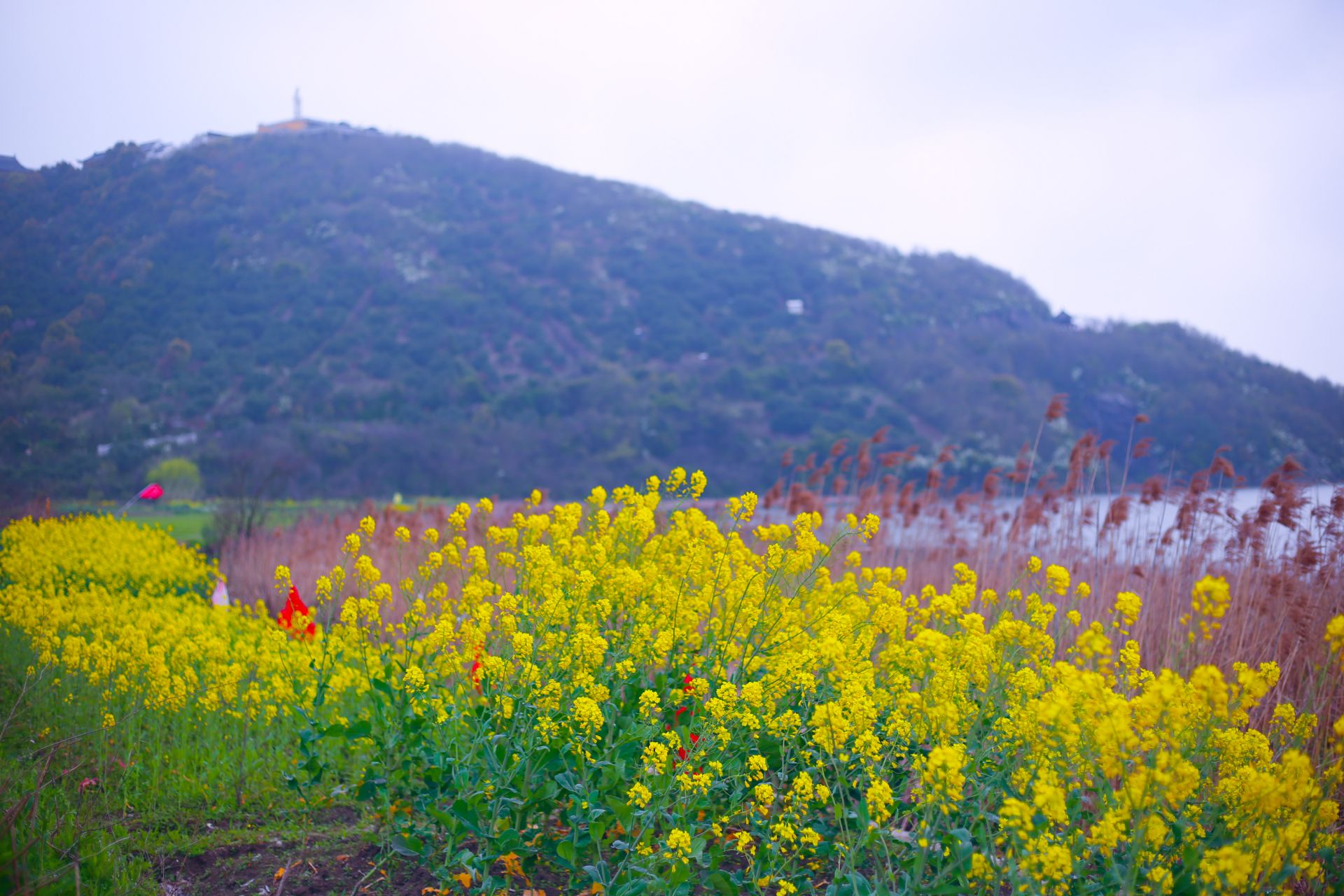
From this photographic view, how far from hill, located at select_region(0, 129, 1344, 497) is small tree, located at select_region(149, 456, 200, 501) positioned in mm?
473

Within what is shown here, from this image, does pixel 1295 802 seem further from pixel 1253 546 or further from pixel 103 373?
pixel 103 373

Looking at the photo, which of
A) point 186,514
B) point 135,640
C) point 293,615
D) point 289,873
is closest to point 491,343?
point 186,514

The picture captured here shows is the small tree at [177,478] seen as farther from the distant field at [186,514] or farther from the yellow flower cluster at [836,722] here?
the yellow flower cluster at [836,722]

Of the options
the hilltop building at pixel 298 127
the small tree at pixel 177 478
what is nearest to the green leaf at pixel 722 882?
the small tree at pixel 177 478

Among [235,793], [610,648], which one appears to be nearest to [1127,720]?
[610,648]

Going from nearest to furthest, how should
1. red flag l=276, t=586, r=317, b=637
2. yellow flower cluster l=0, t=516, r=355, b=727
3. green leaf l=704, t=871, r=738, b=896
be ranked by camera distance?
1. green leaf l=704, t=871, r=738, b=896
2. yellow flower cluster l=0, t=516, r=355, b=727
3. red flag l=276, t=586, r=317, b=637

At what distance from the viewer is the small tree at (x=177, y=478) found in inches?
585

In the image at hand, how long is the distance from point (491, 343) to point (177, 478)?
54.6 ft

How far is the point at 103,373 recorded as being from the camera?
13.4 metres

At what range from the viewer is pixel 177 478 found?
15555 millimetres

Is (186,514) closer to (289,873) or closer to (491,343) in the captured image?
(289,873)

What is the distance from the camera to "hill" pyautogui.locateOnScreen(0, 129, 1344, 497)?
12422mm

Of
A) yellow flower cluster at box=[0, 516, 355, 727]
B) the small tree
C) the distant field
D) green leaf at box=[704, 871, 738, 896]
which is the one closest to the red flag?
yellow flower cluster at box=[0, 516, 355, 727]

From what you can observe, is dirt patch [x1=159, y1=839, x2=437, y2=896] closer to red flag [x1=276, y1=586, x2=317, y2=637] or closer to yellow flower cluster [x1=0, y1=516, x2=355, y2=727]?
yellow flower cluster [x1=0, y1=516, x2=355, y2=727]
